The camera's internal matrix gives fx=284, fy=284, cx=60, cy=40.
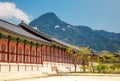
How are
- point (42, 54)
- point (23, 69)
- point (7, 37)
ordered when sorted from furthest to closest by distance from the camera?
point (42, 54), point (23, 69), point (7, 37)

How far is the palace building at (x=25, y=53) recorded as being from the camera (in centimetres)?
3434

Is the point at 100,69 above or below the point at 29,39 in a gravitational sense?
below

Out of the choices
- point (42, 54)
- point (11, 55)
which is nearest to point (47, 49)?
point (42, 54)

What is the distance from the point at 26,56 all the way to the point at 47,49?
1338 centimetres

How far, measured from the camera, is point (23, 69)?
39812 millimetres

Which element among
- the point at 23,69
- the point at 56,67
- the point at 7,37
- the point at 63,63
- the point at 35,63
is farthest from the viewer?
the point at 63,63

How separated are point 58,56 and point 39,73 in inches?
600

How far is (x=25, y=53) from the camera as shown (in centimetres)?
4150

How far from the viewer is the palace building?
3434cm

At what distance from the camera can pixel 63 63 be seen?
66.5m

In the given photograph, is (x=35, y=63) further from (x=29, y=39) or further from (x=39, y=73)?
(x=29, y=39)

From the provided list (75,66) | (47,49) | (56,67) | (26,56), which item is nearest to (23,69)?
(26,56)

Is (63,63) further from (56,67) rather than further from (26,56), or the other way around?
(26,56)

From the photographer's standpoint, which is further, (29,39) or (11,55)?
(29,39)
